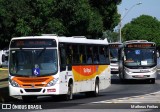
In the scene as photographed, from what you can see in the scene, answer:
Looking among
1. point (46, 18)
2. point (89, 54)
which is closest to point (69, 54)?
point (89, 54)

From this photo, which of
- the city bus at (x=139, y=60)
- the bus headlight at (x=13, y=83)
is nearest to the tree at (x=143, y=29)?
the city bus at (x=139, y=60)

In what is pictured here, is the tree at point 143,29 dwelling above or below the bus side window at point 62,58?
above

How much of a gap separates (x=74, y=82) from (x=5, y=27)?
1558 cm

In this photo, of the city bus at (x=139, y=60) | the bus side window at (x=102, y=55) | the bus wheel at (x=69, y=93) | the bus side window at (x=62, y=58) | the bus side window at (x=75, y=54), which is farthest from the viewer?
the city bus at (x=139, y=60)

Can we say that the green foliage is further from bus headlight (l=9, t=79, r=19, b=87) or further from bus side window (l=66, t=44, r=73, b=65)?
bus headlight (l=9, t=79, r=19, b=87)

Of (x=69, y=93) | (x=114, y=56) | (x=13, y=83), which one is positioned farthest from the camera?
(x=114, y=56)

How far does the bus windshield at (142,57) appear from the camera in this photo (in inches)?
1618

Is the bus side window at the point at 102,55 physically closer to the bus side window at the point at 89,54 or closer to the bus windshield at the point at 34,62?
the bus side window at the point at 89,54

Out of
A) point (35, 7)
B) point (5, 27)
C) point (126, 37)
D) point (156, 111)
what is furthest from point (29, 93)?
point (126, 37)

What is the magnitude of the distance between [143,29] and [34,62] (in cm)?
12369

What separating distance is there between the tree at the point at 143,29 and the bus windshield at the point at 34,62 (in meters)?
118

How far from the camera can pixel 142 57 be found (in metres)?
41.2

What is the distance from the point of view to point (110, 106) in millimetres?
20672

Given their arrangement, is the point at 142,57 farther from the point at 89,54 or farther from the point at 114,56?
the point at 114,56
